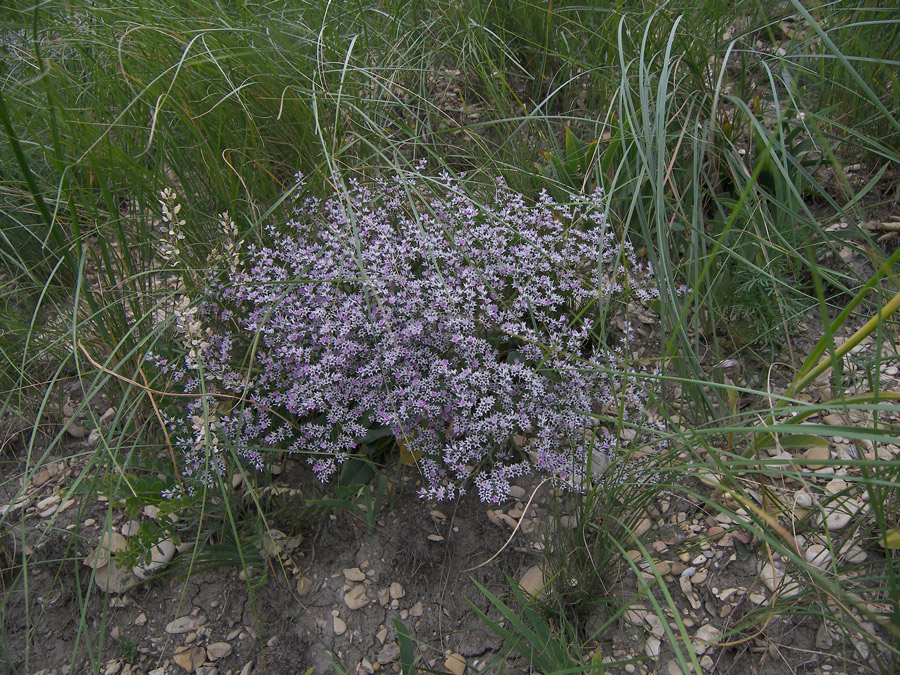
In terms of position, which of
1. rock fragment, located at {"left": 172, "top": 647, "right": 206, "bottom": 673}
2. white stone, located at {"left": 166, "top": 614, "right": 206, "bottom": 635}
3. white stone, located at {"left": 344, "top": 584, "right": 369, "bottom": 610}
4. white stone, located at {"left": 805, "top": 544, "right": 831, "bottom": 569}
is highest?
white stone, located at {"left": 805, "top": 544, "right": 831, "bottom": 569}

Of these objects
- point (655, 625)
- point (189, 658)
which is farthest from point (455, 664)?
point (189, 658)

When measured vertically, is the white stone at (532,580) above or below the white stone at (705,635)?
below

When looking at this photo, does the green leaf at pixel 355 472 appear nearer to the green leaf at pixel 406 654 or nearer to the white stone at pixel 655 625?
the green leaf at pixel 406 654

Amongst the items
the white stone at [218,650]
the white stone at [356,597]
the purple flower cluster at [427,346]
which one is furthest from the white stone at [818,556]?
the white stone at [218,650]

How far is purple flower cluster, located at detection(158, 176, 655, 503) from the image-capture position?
1662 millimetres

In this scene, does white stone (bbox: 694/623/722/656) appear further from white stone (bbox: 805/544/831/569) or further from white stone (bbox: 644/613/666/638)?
white stone (bbox: 805/544/831/569)

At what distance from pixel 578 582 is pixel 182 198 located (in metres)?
1.80

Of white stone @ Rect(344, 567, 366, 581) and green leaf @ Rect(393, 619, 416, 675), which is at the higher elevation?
green leaf @ Rect(393, 619, 416, 675)

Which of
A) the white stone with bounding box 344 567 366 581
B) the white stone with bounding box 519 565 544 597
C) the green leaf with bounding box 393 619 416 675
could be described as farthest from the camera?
the white stone with bounding box 344 567 366 581

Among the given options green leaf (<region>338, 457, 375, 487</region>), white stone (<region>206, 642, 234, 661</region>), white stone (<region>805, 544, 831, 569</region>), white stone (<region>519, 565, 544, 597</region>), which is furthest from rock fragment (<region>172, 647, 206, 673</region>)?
white stone (<region>805, 544, 831, 569</region>)

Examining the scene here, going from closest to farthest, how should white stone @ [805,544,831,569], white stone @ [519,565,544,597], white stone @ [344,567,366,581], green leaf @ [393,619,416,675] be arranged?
green leaf @ [393,619,416,675], white stone @ [805,544,831,569], white stone @ [519,565,544,597], white stone @ [344,567,366,581]

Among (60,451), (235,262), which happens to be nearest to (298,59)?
(235,262)

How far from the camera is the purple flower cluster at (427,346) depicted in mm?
1662

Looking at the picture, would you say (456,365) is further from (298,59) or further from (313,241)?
(298,59)
